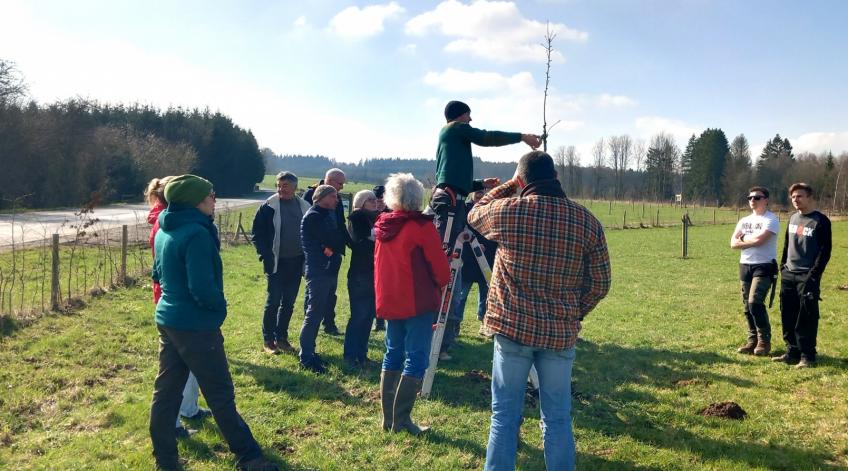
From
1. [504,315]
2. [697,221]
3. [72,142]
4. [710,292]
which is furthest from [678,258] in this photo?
[72,142]

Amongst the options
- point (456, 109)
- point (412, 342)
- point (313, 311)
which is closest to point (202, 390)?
point (412, 342)

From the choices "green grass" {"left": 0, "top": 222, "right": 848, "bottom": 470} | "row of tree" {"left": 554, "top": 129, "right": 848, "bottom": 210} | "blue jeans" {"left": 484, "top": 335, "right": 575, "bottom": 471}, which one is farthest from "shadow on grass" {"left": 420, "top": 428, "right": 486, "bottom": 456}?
"row of tree" {"left": 554, "top": 129, "right": 848, "bottom": 210}

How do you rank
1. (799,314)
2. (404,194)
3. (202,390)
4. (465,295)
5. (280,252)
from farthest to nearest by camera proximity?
1. (465,295)
2. (280,252)
3. (799,314)
4. (404,194)
5. (202,390)

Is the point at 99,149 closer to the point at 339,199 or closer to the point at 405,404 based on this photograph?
the point at 339,199

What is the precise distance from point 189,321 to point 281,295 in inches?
132

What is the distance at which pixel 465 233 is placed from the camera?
209 inches

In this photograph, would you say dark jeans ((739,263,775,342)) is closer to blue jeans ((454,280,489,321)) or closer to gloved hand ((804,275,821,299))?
gloved hand ((804,275,821,299))

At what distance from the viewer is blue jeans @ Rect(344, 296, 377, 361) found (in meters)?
6.73

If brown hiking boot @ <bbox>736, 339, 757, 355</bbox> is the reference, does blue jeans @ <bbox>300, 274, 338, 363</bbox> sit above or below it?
above

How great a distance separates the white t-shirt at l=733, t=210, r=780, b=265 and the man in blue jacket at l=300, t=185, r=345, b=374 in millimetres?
5485

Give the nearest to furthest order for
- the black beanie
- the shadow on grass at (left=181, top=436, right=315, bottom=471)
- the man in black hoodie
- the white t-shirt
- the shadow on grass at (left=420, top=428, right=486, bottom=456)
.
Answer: the shadow on grass at (left=181, top=436, right=315, bottom=471), the shadow on grass at (left=420, top=428, right=486, bottom=456), the black beanie, the man in black hoodie, the white t-shirt

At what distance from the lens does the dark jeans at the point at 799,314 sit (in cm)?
696

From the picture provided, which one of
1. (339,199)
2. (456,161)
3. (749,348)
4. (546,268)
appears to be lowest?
(749,348)

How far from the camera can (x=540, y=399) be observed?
142 inches
